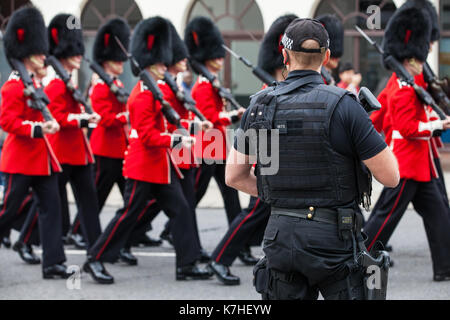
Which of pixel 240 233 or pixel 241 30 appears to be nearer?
pixel 240 233

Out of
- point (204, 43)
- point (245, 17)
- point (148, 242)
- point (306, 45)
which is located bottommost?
point (148, 242)

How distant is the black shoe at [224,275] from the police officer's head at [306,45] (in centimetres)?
317

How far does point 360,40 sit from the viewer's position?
15305 millimetres

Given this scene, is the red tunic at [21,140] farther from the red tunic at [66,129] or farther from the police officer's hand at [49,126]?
the red tunic at [66,129]

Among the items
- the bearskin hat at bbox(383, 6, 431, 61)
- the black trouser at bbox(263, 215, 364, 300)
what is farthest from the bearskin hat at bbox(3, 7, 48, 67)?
the black trouser at bbox(263, 215, 364, 300)

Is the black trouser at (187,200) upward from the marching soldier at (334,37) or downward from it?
downward

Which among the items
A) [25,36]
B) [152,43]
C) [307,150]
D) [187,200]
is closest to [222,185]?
[187,200]

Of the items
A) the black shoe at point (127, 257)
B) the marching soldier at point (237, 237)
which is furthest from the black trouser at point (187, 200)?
the marching soldier at point (237, 237)

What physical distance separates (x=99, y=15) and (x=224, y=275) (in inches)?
399

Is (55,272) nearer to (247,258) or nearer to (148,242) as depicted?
(247,258)

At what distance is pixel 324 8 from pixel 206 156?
308 inches

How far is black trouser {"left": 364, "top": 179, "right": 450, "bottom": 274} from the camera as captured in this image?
23.3 ft

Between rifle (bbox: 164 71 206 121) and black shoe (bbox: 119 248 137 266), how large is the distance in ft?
4.08

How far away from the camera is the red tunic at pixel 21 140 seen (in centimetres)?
693
